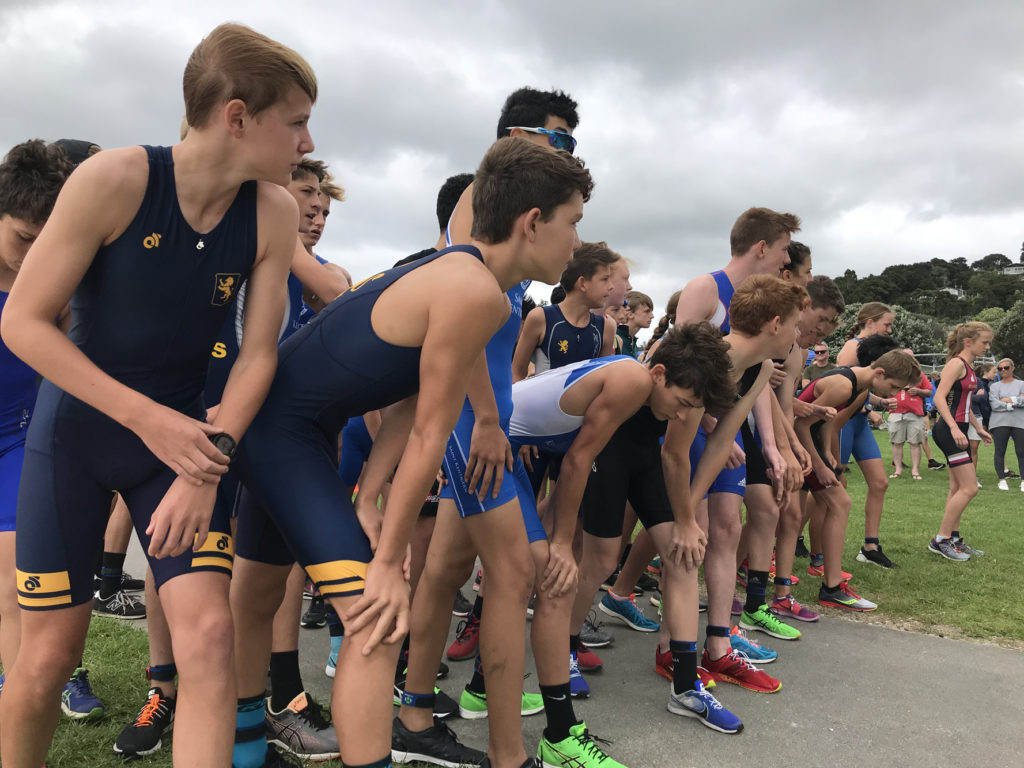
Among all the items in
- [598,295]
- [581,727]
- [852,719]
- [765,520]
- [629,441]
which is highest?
[598,295]

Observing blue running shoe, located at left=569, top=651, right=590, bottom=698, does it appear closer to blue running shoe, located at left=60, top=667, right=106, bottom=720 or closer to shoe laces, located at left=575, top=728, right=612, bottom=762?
shoe laces, located at left=575, top=728, right=612, bottom=762

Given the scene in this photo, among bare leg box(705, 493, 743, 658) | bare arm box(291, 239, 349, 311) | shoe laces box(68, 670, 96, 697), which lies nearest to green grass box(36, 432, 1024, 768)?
shoe laces box(68, 670, 96, 697)

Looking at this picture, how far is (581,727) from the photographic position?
296 cm

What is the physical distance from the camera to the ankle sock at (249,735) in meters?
2.54

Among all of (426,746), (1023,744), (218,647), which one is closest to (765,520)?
(1023,744)

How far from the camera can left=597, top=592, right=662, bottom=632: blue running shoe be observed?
4930mm

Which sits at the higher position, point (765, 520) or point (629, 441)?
point (629, 441)

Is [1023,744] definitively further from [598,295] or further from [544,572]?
[598,295]

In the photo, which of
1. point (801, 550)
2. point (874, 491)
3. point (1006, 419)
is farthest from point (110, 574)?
point (1006, 419)

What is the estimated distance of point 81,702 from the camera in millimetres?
3244

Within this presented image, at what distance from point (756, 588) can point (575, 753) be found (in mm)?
2397

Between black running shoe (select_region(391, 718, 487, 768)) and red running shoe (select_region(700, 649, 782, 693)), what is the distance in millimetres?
1585

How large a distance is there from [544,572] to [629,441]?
1.06 metres

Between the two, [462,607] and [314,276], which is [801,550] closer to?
[462,607]
